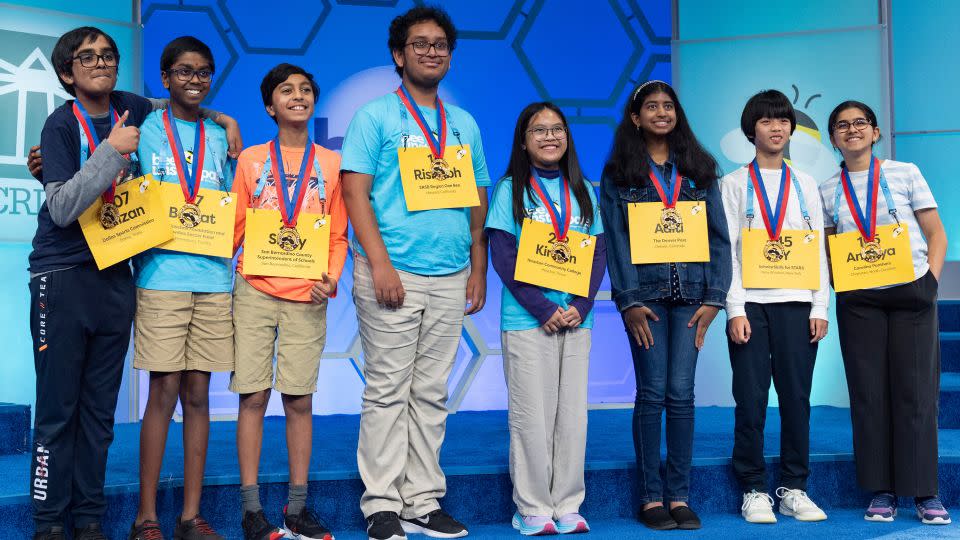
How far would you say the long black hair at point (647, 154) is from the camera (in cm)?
279

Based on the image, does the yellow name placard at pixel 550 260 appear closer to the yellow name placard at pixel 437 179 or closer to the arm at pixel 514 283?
the arm at pixel 514 283

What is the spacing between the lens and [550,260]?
2676 mm

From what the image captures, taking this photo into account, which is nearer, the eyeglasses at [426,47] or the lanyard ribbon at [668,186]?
the eyeglasses at [426,47]

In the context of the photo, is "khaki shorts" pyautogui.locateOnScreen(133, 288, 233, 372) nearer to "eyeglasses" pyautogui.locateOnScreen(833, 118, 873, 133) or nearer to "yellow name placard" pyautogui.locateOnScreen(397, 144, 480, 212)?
"yellow name placard" pyautogui.locateOnScreen(397, 144, 480, 212)

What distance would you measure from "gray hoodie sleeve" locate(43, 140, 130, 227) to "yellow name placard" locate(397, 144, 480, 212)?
77cm

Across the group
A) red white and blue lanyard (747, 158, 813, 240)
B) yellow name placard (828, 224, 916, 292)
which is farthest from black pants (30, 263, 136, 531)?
yellow name placard (828, 224, 916, 292)

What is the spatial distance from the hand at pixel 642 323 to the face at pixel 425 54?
3.04 ft

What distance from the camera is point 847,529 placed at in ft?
8.96

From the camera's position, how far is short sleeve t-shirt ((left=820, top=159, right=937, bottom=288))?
9.60ft

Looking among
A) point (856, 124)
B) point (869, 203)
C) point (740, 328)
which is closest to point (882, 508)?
point (740, 328)

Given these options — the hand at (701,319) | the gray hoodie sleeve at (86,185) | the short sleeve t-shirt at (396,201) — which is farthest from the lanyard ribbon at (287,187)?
the hand at (701,319)

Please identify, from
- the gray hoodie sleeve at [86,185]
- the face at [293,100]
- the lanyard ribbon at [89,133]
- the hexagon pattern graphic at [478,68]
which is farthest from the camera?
the hexagon pattern graphic at [478,68]

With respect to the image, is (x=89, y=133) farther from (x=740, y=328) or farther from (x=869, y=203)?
(x=869, y=203)

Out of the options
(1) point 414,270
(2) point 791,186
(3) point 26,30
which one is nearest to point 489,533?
(1) point 414,270
